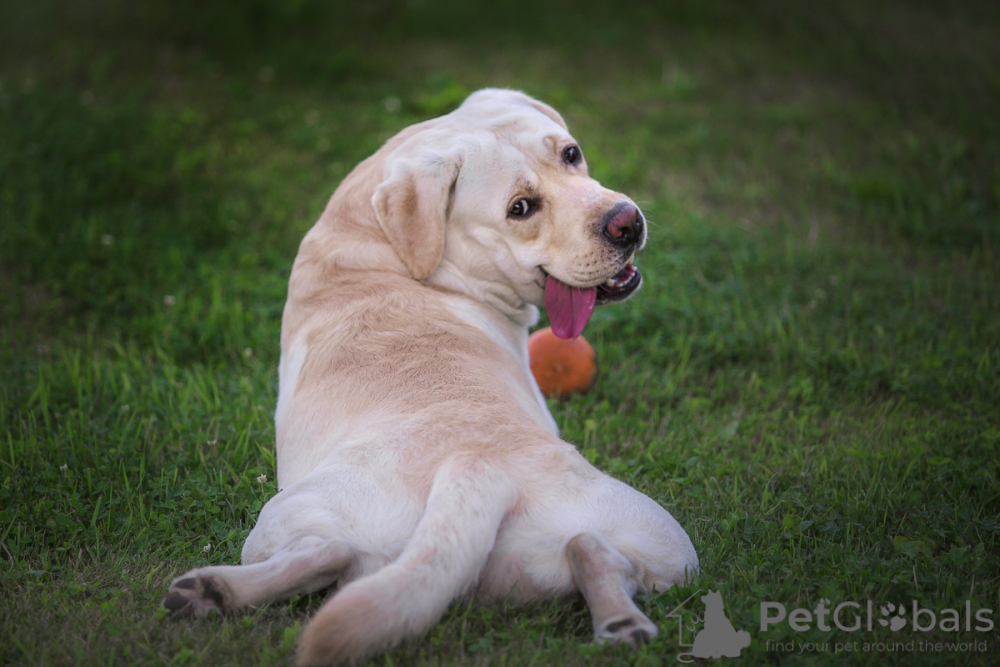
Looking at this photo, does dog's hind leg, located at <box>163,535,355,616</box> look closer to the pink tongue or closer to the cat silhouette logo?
the cat silhouette logo

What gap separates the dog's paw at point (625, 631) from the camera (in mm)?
2428

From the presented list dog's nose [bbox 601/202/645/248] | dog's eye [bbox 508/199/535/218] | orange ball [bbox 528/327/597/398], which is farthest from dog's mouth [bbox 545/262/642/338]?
orange ball [bbox 528/327/597/398]

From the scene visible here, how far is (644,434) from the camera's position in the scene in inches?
167

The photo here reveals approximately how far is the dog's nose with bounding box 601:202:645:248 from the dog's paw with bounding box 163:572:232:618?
1858mm

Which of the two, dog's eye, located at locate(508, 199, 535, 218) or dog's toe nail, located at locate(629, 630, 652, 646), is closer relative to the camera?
dog's toe nail, located at locate(629, 630, 652, 646)

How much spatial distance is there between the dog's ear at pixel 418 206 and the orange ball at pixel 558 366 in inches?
50.2

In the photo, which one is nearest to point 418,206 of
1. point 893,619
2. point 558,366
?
point 558,366

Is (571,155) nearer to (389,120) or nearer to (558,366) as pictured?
(558,366)

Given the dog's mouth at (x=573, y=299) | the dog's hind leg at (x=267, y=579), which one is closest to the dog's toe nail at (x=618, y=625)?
the dog's hind leg at (x=267, y=579)

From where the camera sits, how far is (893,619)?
264 cm

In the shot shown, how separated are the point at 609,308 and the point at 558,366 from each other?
914 millimetres

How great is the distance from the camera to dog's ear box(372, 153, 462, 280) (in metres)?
3.36

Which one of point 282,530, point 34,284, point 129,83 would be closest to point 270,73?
point 129,83

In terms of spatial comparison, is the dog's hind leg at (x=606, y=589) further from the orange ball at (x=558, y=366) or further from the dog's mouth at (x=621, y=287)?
the orange ball at (x=558, y=366)
